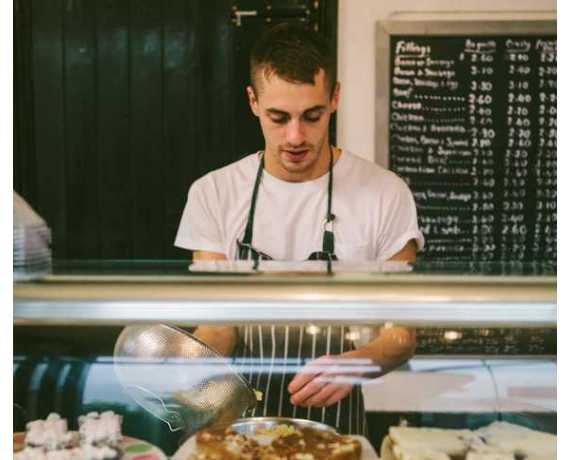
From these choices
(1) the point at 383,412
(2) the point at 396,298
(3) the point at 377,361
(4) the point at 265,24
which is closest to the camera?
(2) the point at 396,298

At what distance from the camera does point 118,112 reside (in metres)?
3.30

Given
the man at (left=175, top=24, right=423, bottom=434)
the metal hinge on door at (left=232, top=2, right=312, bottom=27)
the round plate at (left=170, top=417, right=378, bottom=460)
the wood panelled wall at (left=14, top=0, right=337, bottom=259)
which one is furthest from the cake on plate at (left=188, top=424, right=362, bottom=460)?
the metal hinge on door at (left=232, top=2, right=312, bottom=27)

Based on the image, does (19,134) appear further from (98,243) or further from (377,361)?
(377,361)

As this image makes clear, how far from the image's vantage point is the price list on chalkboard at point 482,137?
3334 mm

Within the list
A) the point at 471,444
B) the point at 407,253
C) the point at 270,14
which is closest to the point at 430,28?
the point at 270,14

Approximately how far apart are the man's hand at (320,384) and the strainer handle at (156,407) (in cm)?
25

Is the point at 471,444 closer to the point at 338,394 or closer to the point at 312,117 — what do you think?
the point at 338,394

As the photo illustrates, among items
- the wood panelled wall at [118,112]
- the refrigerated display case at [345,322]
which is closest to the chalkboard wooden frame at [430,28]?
the wood panelled wall at [118,112]

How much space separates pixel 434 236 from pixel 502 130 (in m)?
0.56

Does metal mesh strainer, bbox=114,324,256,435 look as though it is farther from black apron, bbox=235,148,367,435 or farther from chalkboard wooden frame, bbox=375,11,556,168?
chalkboard wooden frame, bbox=375,11,556,168

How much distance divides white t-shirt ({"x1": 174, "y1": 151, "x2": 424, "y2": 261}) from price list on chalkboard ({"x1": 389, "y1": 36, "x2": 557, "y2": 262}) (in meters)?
1.07

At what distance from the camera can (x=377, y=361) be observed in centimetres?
151

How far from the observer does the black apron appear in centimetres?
143
